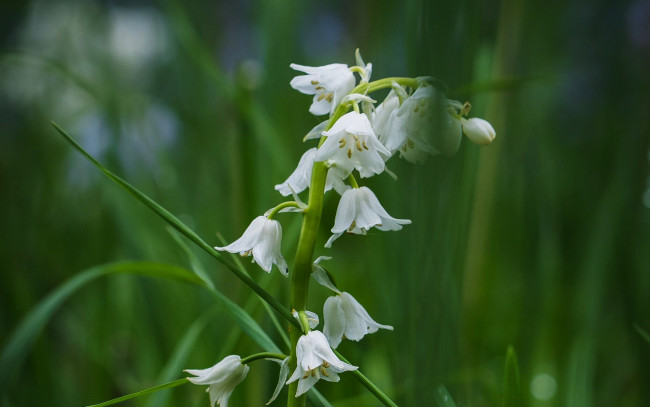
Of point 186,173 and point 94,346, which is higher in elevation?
point 186,173

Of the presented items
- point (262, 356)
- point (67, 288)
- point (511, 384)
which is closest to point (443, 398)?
point (511, 384)

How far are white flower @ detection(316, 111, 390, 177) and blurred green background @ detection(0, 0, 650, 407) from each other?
30mm

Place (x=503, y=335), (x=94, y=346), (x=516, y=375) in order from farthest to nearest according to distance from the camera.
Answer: (x=503, y=335)
(x=94, y=346)
(x=516, y=375)

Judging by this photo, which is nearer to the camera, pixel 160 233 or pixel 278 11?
pixel 278 11

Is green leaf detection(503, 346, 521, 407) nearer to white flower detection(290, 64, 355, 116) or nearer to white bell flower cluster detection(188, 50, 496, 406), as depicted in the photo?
white bell flower cluster detection(188, 50, 496, 406)

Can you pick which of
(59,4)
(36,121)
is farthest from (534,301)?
(59,4)

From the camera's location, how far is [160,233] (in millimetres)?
1920

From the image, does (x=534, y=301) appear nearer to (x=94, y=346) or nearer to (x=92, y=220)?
(x=94, y=346)

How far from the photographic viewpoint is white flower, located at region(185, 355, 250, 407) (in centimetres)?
66

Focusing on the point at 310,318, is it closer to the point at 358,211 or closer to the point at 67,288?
the point at 358,211

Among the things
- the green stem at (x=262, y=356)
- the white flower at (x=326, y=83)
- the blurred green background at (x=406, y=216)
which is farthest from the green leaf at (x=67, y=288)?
the white flower at (x=326, y=83)

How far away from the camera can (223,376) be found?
2.19 feet

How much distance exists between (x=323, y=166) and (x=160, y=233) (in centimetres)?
134

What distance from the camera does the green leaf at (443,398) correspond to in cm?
64
